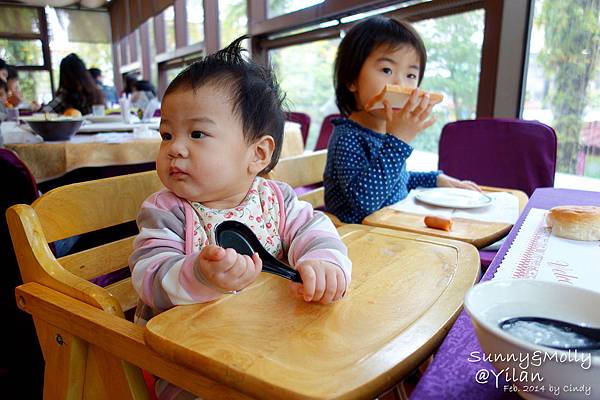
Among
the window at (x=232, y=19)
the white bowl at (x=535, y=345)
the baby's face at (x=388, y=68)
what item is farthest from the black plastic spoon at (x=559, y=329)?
the window at (x=232, y=19)

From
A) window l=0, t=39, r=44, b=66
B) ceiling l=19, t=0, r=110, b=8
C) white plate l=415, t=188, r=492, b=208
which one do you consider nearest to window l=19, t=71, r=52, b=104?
window l=0, t=39, r=44, b=66

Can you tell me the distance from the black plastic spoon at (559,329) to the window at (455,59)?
6.88 feet

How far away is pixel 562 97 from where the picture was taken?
210cm

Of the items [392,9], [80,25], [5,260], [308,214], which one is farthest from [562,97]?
[80,25]

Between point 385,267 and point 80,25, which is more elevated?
point 80,25

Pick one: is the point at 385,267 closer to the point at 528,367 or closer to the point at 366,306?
the point at 366,306

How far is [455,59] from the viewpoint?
2.50m

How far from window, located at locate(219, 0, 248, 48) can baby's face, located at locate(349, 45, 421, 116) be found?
3.47 m

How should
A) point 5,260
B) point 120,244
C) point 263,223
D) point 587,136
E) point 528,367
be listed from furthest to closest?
point 587,136 < point 5,260 < point 120,244 < point 263,223 < point 528,367

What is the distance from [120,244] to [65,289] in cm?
29

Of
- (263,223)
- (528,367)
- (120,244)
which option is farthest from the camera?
(120,244)

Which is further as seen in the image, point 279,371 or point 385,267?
point 385,267

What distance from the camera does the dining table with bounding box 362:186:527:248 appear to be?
36.5 inches

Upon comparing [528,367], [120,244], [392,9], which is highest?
[392,9]
